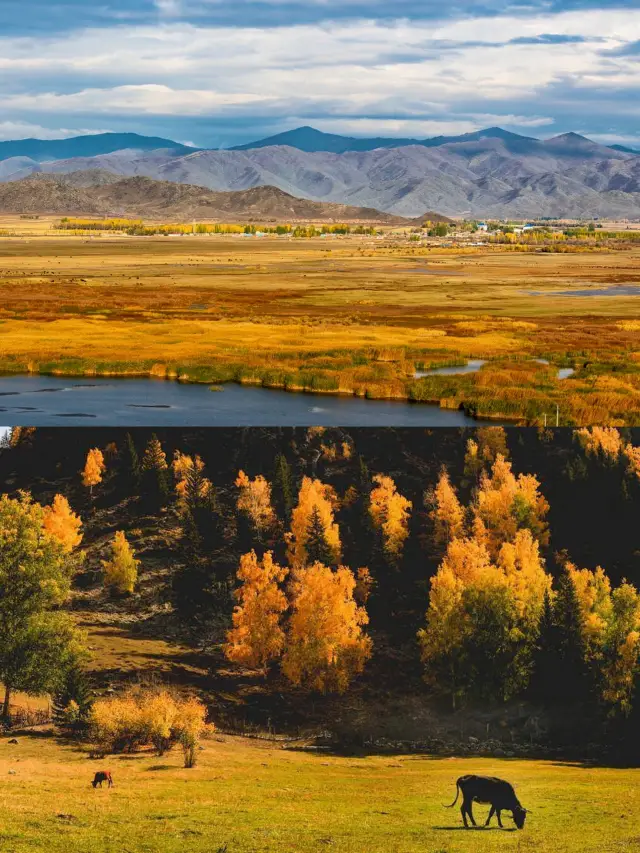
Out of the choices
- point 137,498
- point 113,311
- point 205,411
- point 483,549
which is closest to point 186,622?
point 137,498

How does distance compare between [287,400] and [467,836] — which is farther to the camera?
[287,400]

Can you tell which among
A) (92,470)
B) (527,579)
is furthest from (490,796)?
(92,470)

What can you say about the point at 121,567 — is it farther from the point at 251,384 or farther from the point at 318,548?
the point at 251,384

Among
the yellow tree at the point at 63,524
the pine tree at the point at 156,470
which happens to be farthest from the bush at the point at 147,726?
the pine tree at the point at 156,470

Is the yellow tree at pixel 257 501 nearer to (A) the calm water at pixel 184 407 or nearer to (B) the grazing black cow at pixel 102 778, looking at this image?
(B) the grazing black cow at pixel 102 778

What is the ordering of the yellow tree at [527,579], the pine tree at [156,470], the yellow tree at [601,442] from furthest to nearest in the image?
the yellow tree at [601,442]
the pine tree at [156,470]
the yellow tree at [527,579]

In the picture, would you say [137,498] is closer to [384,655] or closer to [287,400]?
[384,655]
